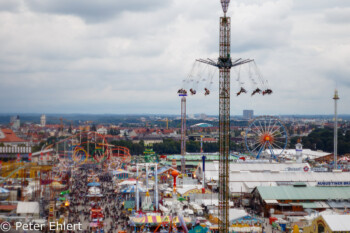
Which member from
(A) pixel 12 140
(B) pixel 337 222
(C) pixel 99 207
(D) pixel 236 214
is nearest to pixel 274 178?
(D) pixel 236 214

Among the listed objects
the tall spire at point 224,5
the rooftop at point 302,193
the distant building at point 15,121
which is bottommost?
the rooftop at point 302,193

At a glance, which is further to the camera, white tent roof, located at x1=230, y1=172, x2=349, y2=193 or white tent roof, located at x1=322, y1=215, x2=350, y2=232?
white tent roof, located at x1=230, y1=172, x2=349, y2=193

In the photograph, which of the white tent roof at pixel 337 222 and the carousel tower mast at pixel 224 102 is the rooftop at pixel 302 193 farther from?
the carousel tower mast at pixel 224 102

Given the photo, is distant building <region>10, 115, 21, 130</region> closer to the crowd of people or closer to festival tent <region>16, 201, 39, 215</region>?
festival tent <region>16, 201, 39, 215</region>

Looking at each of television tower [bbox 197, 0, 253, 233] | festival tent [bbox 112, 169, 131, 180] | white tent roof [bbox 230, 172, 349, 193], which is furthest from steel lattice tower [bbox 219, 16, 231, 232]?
festival tent [bbox 112, 169, 131, 180]

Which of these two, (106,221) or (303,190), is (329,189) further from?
(106,221)

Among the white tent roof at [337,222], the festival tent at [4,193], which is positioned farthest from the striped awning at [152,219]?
the white tent roof at [337,222]

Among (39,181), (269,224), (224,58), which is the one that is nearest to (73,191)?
(39,181)

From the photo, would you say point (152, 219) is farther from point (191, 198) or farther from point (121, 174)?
point (121, 174)
